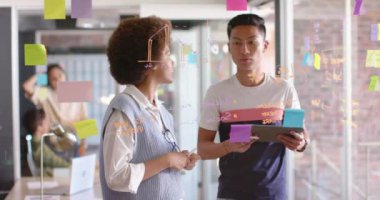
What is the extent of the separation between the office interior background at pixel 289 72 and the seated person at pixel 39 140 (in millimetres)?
75

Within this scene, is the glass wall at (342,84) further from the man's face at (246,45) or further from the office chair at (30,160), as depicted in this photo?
the office chair at (30,160)

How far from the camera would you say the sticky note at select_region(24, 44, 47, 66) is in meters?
2.25

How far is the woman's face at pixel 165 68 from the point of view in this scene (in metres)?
1.85

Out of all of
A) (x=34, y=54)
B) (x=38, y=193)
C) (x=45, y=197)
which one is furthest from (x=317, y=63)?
(x=38, y=193)

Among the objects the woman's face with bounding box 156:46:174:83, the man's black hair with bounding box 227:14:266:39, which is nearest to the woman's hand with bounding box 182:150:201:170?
the woman's face with bounding box 156:46:174:83

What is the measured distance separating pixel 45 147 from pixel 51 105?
573 mm

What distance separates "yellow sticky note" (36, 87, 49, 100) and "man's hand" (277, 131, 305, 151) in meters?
1.55

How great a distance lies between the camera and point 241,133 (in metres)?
1.94

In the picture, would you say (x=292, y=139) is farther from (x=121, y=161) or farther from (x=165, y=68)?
(x=121, y=161)

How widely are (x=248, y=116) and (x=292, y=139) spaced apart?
9.8 inches

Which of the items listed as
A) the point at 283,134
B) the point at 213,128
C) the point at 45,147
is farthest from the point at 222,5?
the point at 45,147

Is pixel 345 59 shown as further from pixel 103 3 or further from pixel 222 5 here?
pixel 103 3

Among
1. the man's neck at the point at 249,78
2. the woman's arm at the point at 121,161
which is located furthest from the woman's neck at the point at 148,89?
the man's neck at the point at 249,78

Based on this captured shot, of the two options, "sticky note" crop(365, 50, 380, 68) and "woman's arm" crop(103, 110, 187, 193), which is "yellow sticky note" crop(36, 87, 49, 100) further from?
"sticky note" crop(365, 50, 380, 68)
